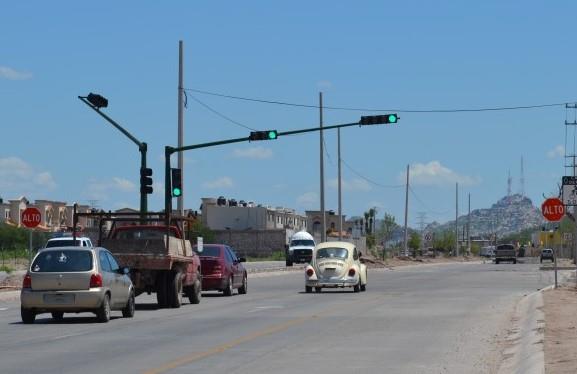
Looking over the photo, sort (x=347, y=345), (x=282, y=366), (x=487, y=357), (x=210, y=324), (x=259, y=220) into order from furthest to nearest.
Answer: (x=259, y=220) < (x=210, y=324) < (x=347, y=345) < (x=487, y=357) < (x=282, y=366)

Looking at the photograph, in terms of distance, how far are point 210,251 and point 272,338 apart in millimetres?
16984

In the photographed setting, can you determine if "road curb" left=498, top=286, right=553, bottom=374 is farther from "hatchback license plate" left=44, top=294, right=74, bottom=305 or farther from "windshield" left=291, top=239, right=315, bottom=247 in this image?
"windshield" left=291, top=239, right=315, bottom=247

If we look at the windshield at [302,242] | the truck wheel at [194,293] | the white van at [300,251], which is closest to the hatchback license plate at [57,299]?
the truck wheel at [194,293]

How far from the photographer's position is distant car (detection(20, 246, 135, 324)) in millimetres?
24922

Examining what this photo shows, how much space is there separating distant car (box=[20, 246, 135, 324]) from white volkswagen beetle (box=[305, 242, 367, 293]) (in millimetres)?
15718

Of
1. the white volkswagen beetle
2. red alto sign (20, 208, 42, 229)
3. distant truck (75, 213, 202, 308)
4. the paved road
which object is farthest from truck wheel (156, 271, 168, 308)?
the white volkswagen beetle

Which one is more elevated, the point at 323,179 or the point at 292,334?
the point at 323,179

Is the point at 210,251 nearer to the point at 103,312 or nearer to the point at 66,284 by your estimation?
the point at 103,312

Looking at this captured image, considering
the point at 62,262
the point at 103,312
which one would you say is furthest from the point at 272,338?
the point at 62,262

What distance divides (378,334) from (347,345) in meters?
2.48

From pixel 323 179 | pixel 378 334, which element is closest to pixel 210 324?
Result: pixel 378 334

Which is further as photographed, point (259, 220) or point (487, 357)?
point (259, 220)

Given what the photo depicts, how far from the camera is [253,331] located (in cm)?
2259

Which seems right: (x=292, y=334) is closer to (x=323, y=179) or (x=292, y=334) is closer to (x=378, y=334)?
(x=378, y=334)
